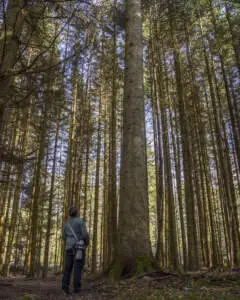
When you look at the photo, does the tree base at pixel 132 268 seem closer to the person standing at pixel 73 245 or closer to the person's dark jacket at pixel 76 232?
the person standing at pixel 73 245

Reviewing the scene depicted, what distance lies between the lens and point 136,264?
12.7 feet

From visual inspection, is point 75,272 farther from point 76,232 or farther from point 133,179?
point 133,179

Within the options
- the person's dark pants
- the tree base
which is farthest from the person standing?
the tree base

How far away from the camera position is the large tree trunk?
13.1 ft

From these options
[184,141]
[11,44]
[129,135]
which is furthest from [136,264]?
[184,141]

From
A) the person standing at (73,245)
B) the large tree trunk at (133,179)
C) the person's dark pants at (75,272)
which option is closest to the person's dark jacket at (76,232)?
the person standing at (73,245)

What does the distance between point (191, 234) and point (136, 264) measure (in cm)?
300

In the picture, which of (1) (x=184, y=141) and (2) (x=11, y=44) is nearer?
(2) (x=11, y=44)

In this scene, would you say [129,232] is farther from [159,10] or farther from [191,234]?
[159,10]

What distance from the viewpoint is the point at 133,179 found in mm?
4426

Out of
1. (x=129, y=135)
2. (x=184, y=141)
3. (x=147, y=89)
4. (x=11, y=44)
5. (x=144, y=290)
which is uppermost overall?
(x=147, y=89)

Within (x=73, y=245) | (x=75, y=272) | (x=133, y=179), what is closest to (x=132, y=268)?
(x=75, y=272)

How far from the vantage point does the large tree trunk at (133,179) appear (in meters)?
4.00

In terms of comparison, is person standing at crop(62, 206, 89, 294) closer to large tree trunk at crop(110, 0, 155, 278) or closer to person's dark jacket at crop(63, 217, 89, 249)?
person's dark jacket at crop(63, 217, 89, 249)
